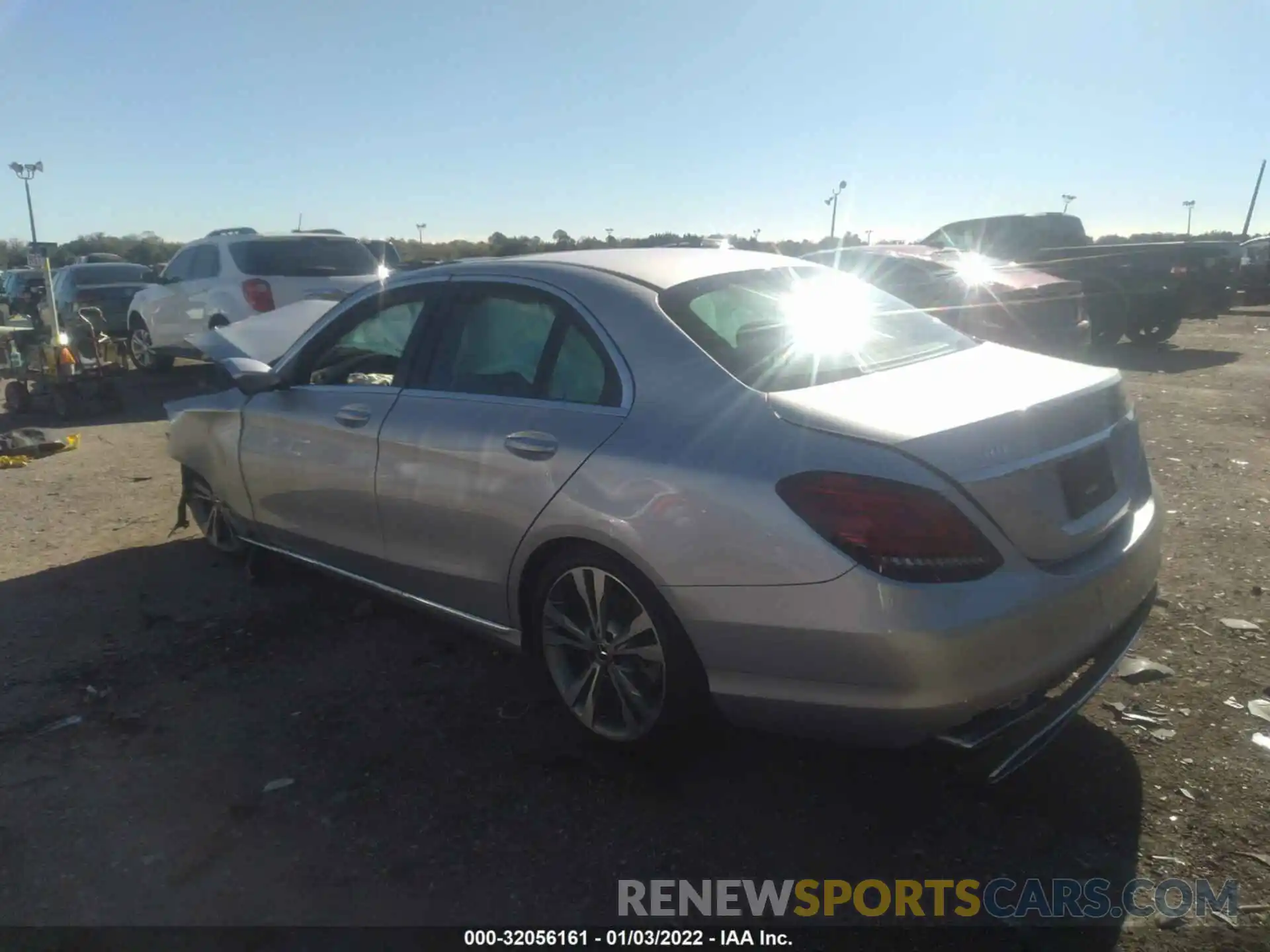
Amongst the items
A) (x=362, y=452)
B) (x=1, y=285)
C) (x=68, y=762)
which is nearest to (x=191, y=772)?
(x=68, y=762)

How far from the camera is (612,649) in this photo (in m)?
3.20

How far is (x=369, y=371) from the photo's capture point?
14.7 ft

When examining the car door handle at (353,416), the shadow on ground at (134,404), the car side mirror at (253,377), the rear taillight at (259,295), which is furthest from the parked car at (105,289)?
the car door handle at (353,416)

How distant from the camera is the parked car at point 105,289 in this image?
16219mm

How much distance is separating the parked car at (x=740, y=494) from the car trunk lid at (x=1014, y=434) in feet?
0.03

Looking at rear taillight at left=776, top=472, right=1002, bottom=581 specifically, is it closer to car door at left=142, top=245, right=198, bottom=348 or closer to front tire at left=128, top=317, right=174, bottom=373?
car door at left=142, top=245, right=198, bottom=348

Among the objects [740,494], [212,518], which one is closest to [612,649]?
[740,494]

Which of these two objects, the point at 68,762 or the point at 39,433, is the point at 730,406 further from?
the point at 39,433

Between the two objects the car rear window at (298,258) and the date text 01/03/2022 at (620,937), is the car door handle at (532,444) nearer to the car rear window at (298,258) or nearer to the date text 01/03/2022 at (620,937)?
the date text 01/03/2022 at (620,937)

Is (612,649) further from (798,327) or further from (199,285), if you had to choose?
(199,285)

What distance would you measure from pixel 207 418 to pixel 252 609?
1.07m

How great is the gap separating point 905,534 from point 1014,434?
507mm

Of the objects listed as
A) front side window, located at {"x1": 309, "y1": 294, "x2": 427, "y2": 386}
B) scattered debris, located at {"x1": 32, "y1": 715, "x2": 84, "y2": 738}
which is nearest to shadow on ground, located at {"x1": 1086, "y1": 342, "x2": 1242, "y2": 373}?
front side window, located at {"x1": 309, "y1": 294, "x2": 427, "y2": 386}

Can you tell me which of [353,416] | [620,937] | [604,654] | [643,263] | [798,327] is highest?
[643,263]
